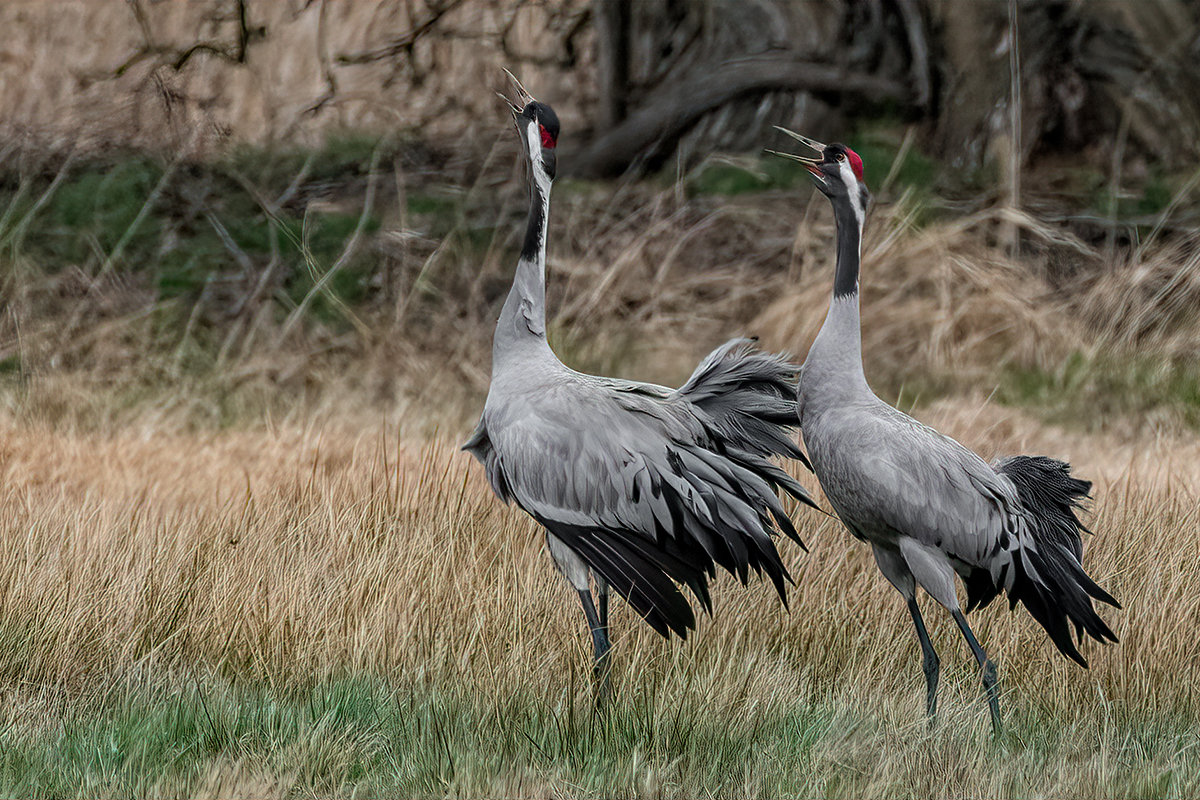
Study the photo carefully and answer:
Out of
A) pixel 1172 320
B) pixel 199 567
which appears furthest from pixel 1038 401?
pixel 199 567

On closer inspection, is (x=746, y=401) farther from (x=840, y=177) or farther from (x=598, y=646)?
(x=598, y=646)

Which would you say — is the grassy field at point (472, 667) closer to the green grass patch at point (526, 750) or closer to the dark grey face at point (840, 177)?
the green grass patch at point (526, 750)

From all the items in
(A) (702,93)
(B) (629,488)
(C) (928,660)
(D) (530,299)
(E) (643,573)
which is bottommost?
(C) (928,660)

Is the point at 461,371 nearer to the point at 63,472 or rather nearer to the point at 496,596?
the point at 63,472

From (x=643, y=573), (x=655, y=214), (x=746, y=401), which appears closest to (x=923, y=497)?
(x=746, y=401)

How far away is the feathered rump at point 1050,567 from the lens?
3654 mm

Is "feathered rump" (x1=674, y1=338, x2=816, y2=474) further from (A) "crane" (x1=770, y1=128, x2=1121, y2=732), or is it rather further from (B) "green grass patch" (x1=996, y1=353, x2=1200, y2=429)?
(B) "green grass patch" (x1=996, y1=353, x2=1200, y2=429)

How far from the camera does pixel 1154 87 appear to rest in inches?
384

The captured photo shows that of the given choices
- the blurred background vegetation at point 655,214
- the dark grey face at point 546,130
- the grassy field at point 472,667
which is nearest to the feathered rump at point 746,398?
the grassy field at point 472,667

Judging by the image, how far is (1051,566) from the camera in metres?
3.71

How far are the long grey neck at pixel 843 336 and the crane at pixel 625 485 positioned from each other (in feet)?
1.07

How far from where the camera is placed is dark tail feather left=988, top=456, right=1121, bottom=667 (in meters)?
3.65

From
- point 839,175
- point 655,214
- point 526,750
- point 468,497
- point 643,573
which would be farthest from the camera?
point 655,214

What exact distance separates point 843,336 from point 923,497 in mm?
539
